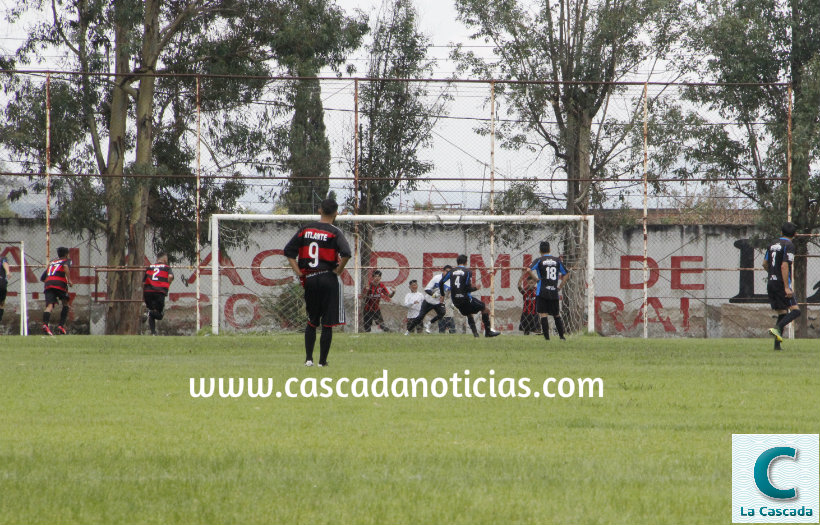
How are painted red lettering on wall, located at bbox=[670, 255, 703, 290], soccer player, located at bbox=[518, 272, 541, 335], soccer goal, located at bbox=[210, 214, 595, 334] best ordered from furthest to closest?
1. painted red lettering on wall, located at bbox=[670, 255, 703, 290]
2. soccer player, located at bbox=[518, 272, 541, 335]
3. soccer goal, located at bbox=[210, 214, 595, 334]

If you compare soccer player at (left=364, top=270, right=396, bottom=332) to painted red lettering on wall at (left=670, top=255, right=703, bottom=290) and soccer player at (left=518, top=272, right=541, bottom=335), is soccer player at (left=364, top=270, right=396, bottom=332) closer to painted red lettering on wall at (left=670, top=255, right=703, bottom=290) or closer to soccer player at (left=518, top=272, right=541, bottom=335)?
soccer player at (left=518, top=272, right=541, bottom=335)

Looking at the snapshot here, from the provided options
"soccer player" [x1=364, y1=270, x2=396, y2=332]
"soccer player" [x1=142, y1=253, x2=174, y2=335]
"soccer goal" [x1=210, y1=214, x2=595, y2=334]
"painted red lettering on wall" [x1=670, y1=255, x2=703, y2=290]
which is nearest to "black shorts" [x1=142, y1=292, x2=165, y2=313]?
"soccer player" [x1=142, y1=253, x2=174, y2=335]

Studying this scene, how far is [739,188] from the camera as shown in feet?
83.1

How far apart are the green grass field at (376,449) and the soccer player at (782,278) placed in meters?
4.92

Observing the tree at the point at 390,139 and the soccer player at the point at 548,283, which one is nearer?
the soccer player at the point at 548,283

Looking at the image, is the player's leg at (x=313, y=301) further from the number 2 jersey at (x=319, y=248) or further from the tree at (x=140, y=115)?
the tree at (x=140, y=115)

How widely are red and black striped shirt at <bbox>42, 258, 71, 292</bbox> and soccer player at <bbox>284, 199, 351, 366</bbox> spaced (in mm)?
12039

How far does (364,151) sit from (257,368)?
45.9 feet

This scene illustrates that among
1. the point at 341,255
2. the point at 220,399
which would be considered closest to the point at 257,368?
the point at 341,255

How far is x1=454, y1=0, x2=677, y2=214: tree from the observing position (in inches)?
989

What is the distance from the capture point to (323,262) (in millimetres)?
10773

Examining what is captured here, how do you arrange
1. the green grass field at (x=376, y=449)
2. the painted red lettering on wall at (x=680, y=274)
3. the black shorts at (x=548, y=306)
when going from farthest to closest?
1. the painted red lettering on wall at (x=680, y=274)
2. the black shorts at (x=548, y=306)
3. the green grass field at (x=376, y=449)

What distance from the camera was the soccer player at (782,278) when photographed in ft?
50.7

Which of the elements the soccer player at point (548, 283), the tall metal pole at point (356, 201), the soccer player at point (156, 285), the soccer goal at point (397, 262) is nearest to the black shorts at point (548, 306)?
the soccer player at point (548, 283)
